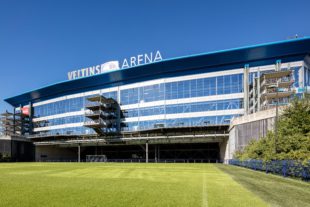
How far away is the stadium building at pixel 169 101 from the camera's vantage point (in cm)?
4950

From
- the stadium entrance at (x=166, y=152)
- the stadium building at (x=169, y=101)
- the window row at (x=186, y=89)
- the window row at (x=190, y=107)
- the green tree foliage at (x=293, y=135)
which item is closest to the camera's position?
the green tree foliage at (x=293, y=135)

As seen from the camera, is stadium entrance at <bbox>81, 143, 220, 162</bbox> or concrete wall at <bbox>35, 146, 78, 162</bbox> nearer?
stadium entrance at <bbox>81, 143, 220, 162</bbox>

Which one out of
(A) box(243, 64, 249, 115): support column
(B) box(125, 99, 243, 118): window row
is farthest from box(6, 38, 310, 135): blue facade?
(A) box(243, 64, 249, 115): support column

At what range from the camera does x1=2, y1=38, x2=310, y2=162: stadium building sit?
162 feet

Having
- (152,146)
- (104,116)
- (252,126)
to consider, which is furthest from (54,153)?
(252,126)

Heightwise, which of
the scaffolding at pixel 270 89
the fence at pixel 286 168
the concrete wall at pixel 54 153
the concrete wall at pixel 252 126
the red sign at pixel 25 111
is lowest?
the concrete wall at pixel 54 153

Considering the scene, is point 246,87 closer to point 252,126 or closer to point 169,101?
point 169,101

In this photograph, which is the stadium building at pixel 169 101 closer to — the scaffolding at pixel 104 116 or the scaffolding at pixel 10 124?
the scaffolding at pixel 104 116

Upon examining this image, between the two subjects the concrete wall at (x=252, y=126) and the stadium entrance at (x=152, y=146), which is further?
the stadium entrance at (x=152, y=146)

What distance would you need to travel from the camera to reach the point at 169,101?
58.0 m

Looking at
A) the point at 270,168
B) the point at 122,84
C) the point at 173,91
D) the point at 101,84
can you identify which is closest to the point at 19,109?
the point at 101,84

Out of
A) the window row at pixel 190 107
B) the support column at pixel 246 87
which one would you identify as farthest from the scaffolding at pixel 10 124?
the support column at pixel 246 87

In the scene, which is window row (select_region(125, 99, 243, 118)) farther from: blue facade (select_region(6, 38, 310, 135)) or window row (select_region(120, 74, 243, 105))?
window row (select_region(120, 74, 243, 105))

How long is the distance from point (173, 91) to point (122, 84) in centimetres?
1591
